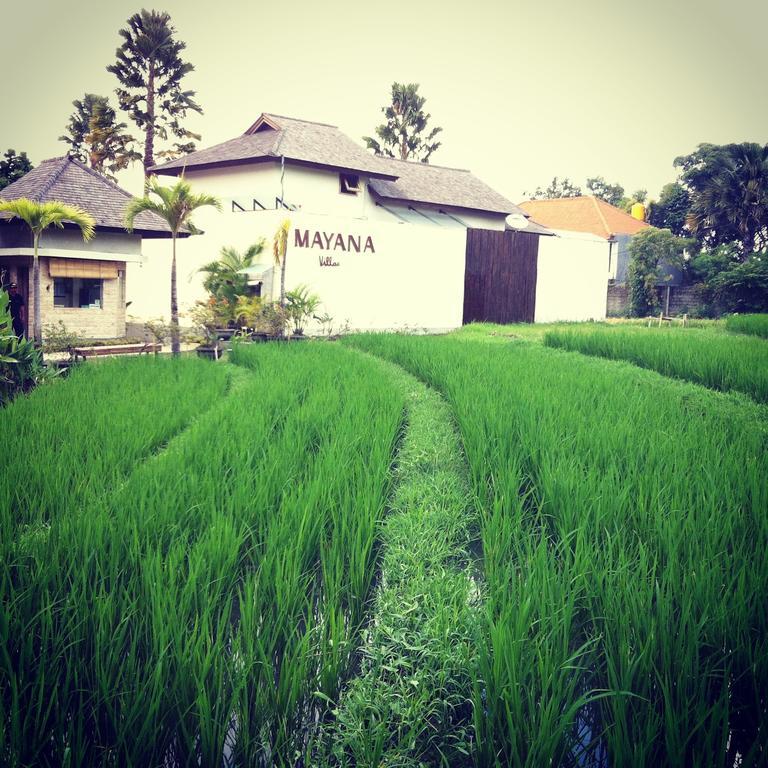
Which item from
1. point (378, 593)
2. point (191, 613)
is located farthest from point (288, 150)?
point (191, 613)

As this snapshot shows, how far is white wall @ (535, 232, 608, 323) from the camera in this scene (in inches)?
779

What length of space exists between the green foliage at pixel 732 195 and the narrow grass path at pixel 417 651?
1009 inches

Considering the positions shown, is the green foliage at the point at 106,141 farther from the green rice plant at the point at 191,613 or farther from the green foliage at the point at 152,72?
the green rice plant at the point at 191,613

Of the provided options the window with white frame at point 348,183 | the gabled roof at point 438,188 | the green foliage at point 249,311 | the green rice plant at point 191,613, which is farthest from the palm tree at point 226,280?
the green rice plant at point 191,613

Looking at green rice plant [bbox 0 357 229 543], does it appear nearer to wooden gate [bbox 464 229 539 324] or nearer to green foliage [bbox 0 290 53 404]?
green foliage [bbox 0 290 53 404]

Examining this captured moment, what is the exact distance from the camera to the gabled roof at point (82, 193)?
45.6 feet

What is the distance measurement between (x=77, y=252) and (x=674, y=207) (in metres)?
28.4

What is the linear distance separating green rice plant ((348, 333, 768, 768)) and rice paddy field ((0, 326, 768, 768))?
0.04 feet

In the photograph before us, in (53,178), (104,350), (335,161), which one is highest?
(335,161)

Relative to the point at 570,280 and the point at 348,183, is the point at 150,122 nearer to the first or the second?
the point at 348,183

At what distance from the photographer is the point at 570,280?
20.3m

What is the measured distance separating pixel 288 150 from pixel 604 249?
10.4 m

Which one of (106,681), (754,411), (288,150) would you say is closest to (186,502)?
(106,681)

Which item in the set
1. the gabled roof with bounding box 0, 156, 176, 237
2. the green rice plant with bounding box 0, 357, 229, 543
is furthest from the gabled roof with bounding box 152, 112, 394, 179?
the green rice plant with bounding box 0, 357, 229, 543
